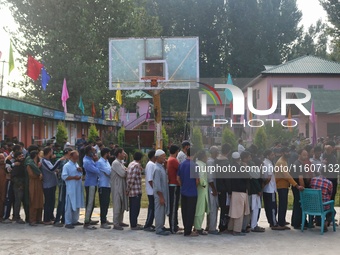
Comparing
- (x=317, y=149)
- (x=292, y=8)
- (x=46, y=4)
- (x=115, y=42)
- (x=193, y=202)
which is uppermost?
(x=292, y=8)

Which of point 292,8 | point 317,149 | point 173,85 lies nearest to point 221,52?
point 292,8

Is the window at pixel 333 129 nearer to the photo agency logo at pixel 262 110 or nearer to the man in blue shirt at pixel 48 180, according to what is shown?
the photo agency logo at pixel 262 110

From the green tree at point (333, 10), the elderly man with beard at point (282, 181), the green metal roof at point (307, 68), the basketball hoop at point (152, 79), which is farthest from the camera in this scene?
the green metal roof at point (307, 68)

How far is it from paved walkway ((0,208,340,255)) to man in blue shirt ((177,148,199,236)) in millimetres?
412

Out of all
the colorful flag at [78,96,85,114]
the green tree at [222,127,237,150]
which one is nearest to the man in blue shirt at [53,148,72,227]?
the green tree at [222,127,237,150]

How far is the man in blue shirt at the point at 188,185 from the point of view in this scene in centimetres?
933

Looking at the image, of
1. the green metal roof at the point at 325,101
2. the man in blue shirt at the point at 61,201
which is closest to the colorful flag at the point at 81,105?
the green metal roof at the point at 325,101

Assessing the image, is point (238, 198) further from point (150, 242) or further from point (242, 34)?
point (242, 34)

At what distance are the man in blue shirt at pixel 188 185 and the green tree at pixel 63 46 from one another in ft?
75.5

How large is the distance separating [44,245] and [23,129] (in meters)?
16.6

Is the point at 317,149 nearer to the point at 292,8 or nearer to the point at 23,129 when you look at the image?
the point at 23,129

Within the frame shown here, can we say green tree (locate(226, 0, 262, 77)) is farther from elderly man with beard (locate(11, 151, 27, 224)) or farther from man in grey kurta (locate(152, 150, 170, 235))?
man in grey kurta (locate(152, 150, 170, 235))

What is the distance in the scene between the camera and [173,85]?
16219 millimetres

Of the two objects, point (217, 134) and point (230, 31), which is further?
point (230, 31)
